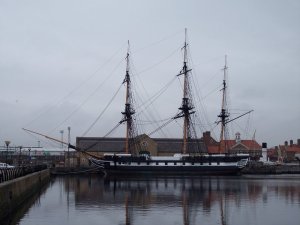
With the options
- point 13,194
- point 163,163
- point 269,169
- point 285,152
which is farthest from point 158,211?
point 285,152

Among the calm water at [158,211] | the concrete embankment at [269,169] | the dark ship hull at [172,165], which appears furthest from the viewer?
the concrete embankment at [269,169]

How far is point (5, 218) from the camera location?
2558 cm

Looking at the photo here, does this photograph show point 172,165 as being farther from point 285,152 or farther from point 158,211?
point 285,152

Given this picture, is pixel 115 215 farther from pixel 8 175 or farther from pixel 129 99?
pixel 129 99

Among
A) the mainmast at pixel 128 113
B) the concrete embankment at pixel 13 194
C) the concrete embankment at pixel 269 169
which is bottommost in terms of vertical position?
the concrete embankment at pixel 269 169

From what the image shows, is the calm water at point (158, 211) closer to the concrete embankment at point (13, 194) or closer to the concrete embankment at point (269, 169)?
the concrete embankment at point (13, 194)

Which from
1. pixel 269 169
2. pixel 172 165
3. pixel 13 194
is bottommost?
pixel 269 169

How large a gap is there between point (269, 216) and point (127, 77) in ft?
236

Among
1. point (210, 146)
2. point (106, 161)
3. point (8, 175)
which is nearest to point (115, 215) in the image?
point (8, 175)

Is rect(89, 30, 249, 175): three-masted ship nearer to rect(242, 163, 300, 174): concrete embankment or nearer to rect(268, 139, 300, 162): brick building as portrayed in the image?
rect(242, 163, 300, 174): concrete embankment

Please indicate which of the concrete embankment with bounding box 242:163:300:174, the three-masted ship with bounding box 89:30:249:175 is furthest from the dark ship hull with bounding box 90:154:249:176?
the concrete embankment with bounding box 242:163:300:174

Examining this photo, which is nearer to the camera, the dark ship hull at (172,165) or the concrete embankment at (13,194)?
the concrete embankment at (13,194)

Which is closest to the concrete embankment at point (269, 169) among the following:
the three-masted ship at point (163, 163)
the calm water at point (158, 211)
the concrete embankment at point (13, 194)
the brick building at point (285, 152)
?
the three-masted ship at point (163, 163)

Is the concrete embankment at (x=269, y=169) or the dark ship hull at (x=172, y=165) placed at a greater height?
the dark ship hull at (x=172, y=165)
